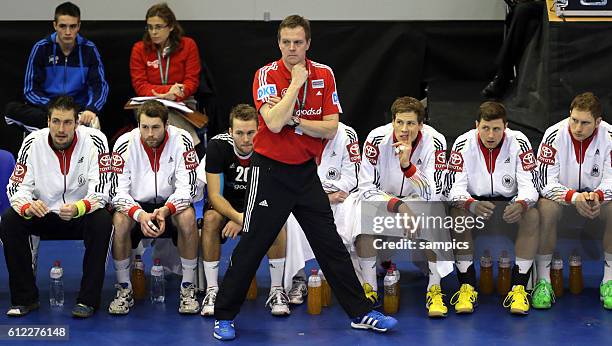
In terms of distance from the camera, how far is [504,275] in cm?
774

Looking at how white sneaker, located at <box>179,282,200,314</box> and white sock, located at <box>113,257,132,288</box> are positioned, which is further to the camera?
white sock, located at <box>113,257,132,288</box>

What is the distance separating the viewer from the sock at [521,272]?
24.4 ft

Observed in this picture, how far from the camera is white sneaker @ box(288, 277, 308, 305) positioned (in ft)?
24.5

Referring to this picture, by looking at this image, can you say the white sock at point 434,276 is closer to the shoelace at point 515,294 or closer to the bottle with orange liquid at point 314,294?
the shoelace at point 515,294

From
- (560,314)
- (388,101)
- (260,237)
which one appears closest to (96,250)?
(260,237)

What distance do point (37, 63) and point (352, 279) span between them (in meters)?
4.29

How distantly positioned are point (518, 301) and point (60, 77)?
4664 millimetres

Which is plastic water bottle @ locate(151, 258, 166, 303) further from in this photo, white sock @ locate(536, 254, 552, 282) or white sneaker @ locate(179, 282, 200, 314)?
white sock @ locate(536, 254, 552, 282)

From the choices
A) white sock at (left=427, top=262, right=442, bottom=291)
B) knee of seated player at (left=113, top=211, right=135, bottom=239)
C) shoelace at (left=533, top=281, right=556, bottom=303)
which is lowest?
shoelace at (left=533, top=281, right=556, bottom=303)

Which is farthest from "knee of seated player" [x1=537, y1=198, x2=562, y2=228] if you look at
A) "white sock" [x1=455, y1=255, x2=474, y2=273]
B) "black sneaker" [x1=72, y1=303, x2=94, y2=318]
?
"black sneaker" [x1=72, y1=303, x2=94, y2=318]

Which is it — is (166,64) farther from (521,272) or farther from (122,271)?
(521,272)

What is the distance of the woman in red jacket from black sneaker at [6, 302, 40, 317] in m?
2.78

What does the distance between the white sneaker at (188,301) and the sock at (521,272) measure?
7.34 ft

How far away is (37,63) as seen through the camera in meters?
9.50
